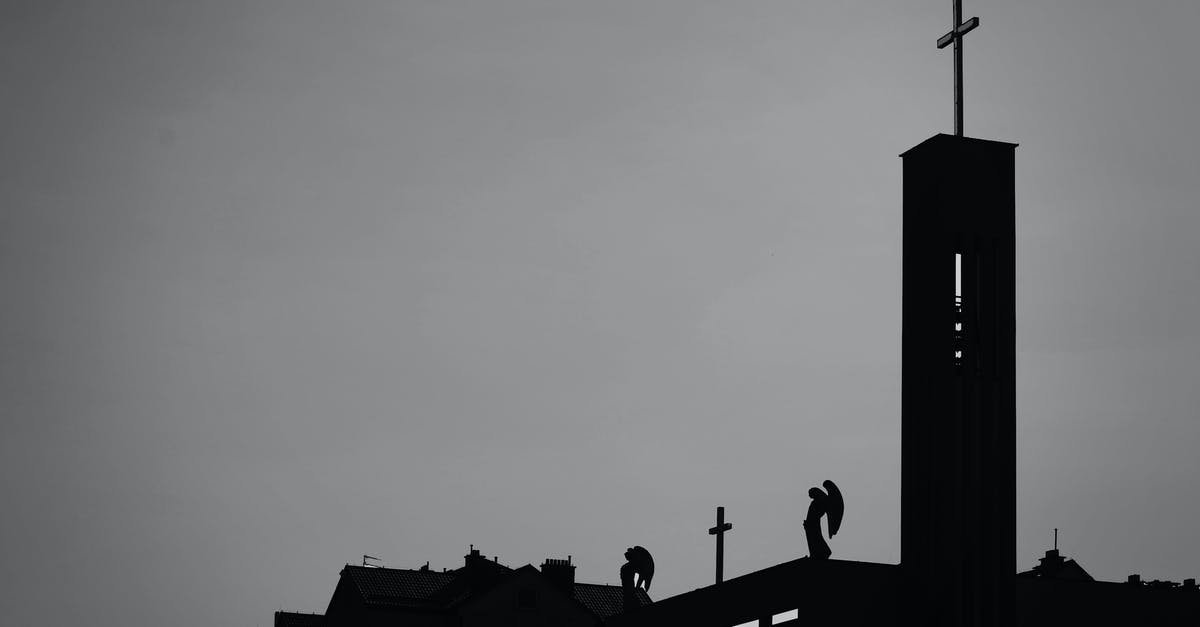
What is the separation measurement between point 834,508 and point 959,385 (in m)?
3.07

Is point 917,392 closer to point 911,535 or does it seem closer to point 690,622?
point 911,535

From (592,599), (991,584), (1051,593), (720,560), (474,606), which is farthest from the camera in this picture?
(592,599)

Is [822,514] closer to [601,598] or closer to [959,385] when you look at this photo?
[959,385]

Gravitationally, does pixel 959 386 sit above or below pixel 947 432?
above

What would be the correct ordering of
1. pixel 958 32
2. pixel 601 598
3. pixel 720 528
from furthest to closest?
pixel 601 598 < pixel 720 528 < pixel 958 32

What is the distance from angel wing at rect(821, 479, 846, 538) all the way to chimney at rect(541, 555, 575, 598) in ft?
136

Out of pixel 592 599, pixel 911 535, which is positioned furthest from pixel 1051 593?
pixel 592 599

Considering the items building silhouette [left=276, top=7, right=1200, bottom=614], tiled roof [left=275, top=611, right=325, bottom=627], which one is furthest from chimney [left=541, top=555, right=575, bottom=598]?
building silhouette [left=276, top=7, right=1200, bottom=614]

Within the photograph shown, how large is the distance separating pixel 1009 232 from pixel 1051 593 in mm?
7317

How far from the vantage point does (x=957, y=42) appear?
2719 centimetres

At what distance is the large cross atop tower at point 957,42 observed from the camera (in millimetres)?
26203

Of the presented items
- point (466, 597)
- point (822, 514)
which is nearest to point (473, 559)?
point (466, 597)

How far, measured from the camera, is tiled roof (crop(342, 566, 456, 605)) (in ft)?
208

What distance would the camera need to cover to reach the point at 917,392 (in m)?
25.2
